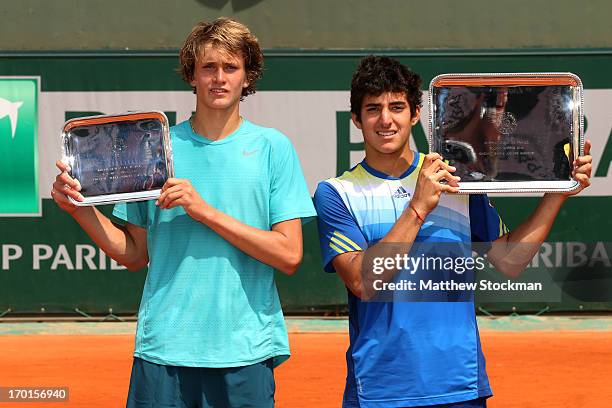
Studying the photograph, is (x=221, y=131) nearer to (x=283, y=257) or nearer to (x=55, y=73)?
(x=283, y=257)

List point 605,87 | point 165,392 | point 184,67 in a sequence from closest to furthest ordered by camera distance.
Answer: point 165,392, point 184,67, point 605,87

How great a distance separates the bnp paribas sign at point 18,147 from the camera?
9.11 meters

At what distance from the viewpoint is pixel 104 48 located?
9305mm

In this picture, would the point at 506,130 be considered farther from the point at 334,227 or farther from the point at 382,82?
the point at 334,227

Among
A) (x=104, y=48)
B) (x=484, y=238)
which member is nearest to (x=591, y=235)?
(x=104, y=48)

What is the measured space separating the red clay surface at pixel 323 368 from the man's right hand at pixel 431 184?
351 cm

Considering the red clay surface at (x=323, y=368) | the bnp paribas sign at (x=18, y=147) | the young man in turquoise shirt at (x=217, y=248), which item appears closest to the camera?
the young man in turquoise shirt at (x=217, y=248)

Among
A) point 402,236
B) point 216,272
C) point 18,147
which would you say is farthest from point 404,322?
point 18,147

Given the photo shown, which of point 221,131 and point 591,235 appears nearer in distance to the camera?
point 221,131

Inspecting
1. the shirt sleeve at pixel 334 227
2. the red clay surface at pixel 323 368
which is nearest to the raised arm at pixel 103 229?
the shirt sleeve at pixel 334 227

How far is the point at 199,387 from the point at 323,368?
4289 mm

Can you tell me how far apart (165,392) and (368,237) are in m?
0.79

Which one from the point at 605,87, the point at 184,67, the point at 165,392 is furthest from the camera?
the point at 605,87

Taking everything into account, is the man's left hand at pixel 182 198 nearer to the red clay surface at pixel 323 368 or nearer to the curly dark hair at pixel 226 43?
the curly dark hair at pixel 226 43
